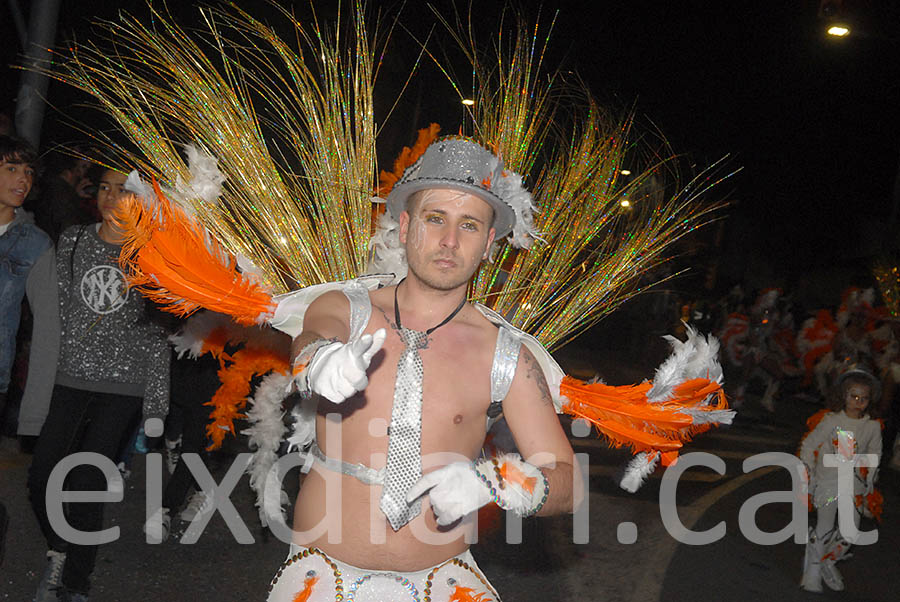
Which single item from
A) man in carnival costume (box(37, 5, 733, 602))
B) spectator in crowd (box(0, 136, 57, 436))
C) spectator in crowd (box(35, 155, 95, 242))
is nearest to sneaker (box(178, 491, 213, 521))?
spectator in crowd (box(0, 136, 57, 436))

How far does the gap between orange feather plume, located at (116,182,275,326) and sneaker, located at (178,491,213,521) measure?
3.15m

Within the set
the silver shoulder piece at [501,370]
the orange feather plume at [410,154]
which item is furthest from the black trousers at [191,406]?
the silver shoulder piece at [501,370]

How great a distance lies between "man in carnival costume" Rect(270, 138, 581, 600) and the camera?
2.70 metres

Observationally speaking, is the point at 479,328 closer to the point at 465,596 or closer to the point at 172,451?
the point at 465,596

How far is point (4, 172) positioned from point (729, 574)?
17.0ft

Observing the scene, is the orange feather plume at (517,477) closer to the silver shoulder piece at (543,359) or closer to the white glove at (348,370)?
the white glove at (348,370)

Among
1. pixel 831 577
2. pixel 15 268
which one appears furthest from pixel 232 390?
pixel 831 577

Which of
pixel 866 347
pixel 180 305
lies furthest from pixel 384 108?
pixel 180 305

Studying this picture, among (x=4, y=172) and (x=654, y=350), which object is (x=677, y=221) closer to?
(x=4, y=172)

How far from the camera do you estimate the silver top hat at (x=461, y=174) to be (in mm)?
2939

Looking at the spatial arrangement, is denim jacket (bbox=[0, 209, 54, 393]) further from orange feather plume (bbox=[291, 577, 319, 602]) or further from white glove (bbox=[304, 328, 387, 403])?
white glove (bbox=[304, 328, 387, 403])

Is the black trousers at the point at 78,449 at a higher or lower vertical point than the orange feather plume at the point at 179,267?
lower

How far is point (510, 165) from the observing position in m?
3.84

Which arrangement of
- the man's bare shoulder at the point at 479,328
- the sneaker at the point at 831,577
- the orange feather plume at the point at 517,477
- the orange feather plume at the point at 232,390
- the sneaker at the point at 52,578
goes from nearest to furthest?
1. the orange feather plume at the point at 517,477
2. the man's bare shoulder at the point at 479,328
3. the sneaker at the point at 52,578
4. the orange feather plume at the point at 232,390
5. the sneaker at the point at 831,577
